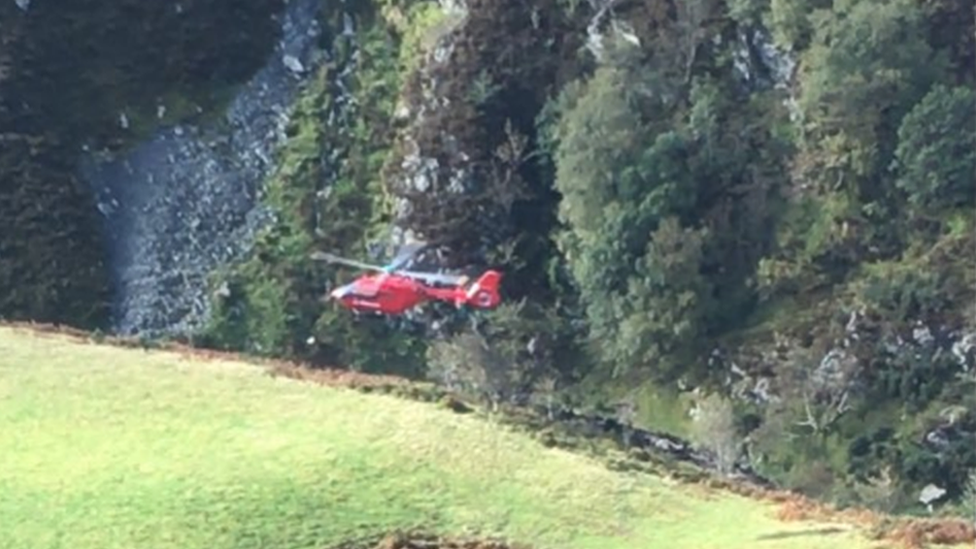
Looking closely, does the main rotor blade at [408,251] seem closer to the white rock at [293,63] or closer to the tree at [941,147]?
the white rock at [293,63]

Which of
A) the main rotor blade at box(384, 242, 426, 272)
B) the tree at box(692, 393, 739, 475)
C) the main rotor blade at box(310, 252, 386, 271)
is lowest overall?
the tree at box(692, 393, 739, 475)

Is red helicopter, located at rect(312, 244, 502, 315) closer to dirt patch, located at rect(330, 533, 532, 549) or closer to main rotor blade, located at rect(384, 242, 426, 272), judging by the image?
main rotor blade, located at rect(384, 242, 426, 272)

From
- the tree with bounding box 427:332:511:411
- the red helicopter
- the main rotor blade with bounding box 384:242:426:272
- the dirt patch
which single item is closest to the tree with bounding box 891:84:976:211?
the tree with bounding box 427:332:511:411

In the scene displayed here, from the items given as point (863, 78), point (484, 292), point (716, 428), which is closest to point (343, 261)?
point (484, 292)

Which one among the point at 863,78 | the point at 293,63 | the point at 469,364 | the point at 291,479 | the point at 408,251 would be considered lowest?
the point at 291,479

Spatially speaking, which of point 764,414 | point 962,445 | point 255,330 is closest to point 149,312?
point 255,330

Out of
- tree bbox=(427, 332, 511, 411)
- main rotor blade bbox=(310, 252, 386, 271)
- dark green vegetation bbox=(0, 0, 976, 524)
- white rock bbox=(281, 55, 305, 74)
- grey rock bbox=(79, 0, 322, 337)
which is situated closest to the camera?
main rotor blade bbox=(310, 252, 386, 271)

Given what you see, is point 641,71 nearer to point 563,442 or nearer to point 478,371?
point 478,371

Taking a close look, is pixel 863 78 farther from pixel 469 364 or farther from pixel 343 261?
pixel 343 261
